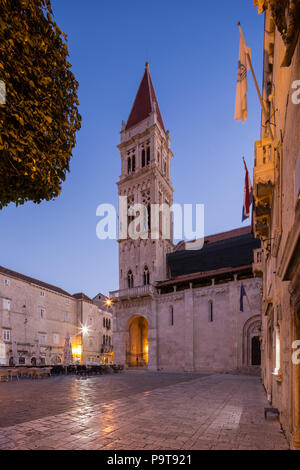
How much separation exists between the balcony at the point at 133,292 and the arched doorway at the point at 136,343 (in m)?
2.94

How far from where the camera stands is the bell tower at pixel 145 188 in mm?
35062

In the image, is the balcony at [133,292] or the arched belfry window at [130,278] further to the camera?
the arched belfry window at [130,278]

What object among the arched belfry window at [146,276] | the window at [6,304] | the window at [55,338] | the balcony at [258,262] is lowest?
the window at [55,338]

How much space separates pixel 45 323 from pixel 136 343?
13.8m

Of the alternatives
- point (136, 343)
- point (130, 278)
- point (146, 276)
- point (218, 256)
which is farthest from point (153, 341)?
point (218, 256)

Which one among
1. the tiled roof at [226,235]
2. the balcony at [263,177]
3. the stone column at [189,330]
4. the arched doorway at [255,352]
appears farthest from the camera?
the tiled roof at [226,235]

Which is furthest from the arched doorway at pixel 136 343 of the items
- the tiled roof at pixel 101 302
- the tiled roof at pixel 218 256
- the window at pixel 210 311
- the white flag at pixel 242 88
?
the white flag at pixel 242 88

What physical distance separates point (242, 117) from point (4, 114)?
6.73 metres

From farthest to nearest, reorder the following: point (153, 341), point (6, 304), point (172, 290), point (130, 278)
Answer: point (130, 278) < point (6, 304) < point (172, 290) < point (153, 341)

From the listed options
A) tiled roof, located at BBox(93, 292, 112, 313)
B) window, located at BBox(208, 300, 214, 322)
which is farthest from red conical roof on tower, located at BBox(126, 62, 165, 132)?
tiled roof, located at BBox(93, 292, 112, 313)

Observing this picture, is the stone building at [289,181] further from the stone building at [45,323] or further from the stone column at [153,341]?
the stone building at [45,323]

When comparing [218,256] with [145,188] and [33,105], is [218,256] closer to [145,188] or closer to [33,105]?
[145,188]

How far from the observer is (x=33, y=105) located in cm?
518

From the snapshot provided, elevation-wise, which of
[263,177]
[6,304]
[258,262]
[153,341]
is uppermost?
[263,177]
